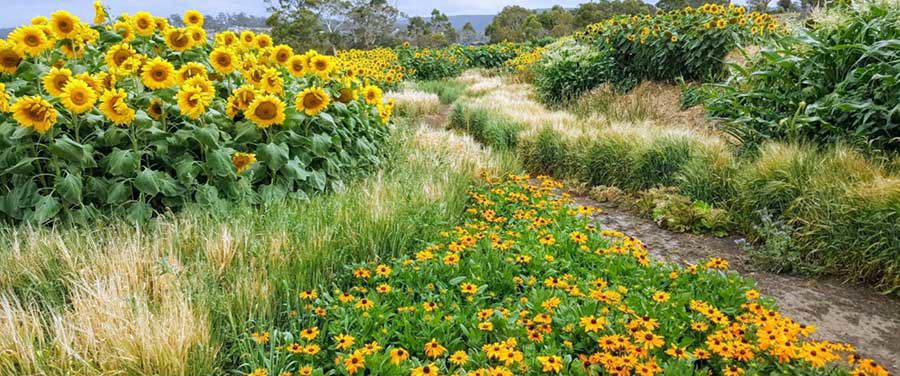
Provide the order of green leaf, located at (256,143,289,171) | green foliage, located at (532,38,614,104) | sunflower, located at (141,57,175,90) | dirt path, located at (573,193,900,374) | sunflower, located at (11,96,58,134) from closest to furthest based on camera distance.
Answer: dirt path, located at (573,193,900,374) < sunflower, located at (11,96,58,134) < sunflower, located at (141,57,175,90) < green leaf, located at (256,143,289,171) < green foliage, located at (532,38,614,104)

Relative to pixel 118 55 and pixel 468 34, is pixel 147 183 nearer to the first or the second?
pixel 118 55

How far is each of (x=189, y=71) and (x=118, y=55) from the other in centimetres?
51

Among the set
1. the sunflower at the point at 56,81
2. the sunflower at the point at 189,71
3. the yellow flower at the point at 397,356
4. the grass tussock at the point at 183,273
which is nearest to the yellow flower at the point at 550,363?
the yellow flower at the point at 397,356

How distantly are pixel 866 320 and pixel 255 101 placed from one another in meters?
3.66

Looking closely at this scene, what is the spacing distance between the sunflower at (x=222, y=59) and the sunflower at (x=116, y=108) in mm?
732

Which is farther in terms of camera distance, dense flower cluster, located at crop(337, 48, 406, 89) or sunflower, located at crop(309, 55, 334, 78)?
dense flower cluster, located at crop(337, 48, 406, 89)

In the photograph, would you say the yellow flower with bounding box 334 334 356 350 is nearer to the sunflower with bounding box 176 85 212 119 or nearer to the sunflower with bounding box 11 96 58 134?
the sunflower with bounding box 176 85 212 119

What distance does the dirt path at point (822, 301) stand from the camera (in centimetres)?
271

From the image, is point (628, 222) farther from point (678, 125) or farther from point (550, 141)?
point (678, 125)

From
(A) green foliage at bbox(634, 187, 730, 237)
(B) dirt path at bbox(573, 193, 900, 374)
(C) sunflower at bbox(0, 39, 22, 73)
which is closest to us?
(B) dirt path at bbox(573, 193, 900, 374)

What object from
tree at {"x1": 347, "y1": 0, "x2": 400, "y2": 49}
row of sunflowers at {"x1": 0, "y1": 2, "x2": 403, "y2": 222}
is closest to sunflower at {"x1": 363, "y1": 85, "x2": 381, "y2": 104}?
row of sunflowers at {"x1": 0, "y1": 2, "x2": 403, "y2": 222}

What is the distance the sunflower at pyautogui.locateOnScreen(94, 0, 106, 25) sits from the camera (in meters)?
4.34

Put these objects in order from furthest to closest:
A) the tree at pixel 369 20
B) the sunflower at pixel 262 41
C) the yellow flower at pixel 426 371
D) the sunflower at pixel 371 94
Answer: the tree at pixel 369 20, the sunflower at pixel 371 94, the sunflower at pixel 262 41, the yellow flower at pixel 426 371

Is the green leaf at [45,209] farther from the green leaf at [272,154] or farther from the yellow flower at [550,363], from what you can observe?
the yellow flower at [550,363]
